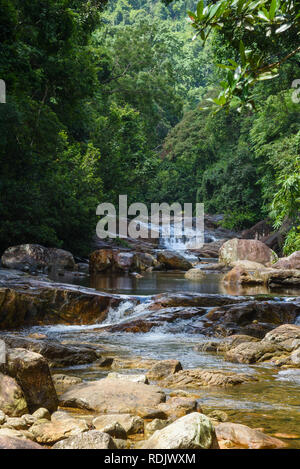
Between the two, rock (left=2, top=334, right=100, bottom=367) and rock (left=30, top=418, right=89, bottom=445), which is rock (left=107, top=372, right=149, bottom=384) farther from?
rock (left=30, top=418, right=89, bottom=445)

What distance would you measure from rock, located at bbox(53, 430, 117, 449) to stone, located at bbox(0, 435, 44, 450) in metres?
0.21

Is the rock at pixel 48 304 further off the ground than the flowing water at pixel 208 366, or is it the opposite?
the rock at pixel 48 304

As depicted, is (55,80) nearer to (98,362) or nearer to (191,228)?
(98,362)

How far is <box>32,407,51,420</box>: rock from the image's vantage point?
378cm

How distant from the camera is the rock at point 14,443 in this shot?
9.04ft

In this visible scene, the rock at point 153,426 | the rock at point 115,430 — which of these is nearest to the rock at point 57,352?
the rock at point 153,426

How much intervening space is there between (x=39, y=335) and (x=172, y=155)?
38285 millimetres

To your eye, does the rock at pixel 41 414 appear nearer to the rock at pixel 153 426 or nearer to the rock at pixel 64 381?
A: the rock at pixel 153 426

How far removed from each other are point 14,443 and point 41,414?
104 cm

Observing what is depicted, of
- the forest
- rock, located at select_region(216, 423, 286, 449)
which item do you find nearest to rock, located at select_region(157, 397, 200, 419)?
rock, located at select_region(216, 423, 286, 449)

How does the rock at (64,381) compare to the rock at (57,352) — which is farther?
the rock at (57,352)

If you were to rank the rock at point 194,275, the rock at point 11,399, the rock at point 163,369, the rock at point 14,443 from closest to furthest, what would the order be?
the rock at point 14,443
the rock at point 11,399
the rock at point 163,369
the rock at point 194,275

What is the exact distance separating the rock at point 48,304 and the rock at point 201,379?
4.64 metres
